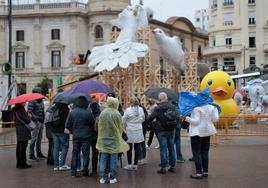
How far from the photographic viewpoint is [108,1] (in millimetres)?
58938

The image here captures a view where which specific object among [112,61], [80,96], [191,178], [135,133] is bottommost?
[191,178]

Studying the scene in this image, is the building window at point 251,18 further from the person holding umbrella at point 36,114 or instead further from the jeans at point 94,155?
the jeans at point 94,155

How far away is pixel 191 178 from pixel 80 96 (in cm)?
276

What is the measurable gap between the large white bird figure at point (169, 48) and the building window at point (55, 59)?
133 feet

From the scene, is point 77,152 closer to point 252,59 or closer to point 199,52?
point 252,59

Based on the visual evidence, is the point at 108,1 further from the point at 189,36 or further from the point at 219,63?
the point at 189,36

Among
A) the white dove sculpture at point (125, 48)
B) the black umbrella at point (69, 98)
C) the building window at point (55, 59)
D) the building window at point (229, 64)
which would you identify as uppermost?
the building window at point (55, 59)

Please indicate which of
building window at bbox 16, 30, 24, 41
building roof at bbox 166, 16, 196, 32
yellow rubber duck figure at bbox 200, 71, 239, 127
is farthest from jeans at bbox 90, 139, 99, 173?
building roof at bbox 166, 16, 196, 32

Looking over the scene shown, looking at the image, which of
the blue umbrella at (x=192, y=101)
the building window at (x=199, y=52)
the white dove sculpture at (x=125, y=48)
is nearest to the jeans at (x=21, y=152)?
the blue umbrella at (x=192, y=101)

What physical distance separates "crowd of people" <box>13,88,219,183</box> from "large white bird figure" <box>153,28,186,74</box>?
30.7 ft

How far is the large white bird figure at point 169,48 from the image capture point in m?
20.4

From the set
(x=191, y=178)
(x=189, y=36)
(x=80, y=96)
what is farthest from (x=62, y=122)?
(x=189, y=36)

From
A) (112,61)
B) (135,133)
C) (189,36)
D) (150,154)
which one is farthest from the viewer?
(189,36)

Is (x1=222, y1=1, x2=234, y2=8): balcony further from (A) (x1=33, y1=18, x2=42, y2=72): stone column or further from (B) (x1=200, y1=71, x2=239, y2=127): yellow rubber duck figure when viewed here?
(B) (x1=200, y1=71, x2=239, y2=127): yellow rubber duck figure
